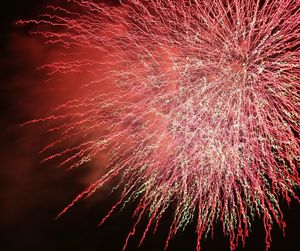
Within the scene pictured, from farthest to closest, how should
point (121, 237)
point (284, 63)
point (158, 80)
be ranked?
point (121, 237) → point (158, 80) → point (284, 63)

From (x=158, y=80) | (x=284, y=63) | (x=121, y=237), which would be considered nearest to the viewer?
(x=284, y=63)

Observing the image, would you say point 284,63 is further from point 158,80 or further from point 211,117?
point 158,80

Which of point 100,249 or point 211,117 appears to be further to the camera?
point 100,249

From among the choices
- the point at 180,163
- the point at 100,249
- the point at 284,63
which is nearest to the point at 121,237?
the point at 100,249

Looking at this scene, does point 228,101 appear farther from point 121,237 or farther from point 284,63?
point 121,237

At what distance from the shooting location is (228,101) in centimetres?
523

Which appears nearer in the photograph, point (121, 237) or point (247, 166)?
point (247, 166)

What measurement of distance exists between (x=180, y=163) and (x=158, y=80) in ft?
3.71

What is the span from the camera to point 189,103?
5.35m

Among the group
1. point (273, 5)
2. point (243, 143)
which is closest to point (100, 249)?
point (243, 143)

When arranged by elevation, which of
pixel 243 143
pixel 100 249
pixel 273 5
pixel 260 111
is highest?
pixel 273 5

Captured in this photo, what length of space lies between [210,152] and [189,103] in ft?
2.24

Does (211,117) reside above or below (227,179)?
above

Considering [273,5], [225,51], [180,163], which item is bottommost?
[180,163]
